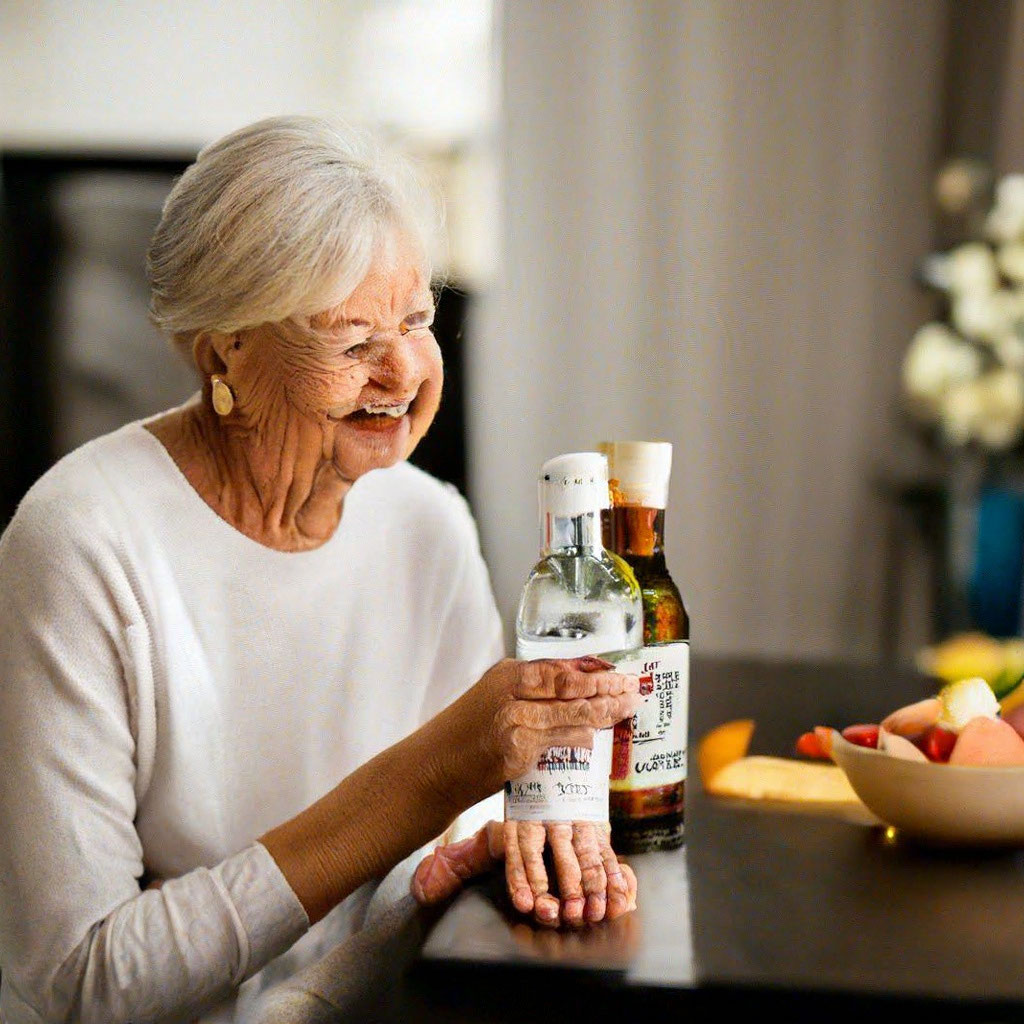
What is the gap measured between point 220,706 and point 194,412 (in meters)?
0.28

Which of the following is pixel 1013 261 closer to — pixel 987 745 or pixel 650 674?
pixel 987 745

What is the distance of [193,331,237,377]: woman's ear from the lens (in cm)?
102

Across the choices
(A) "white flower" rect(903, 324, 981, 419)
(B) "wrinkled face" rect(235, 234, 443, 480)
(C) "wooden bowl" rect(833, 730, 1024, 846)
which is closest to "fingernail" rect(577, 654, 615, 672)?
(C) "wooden bowl" rect(833, 730, 1024, 846)

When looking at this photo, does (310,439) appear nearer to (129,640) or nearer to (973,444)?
(129,640)

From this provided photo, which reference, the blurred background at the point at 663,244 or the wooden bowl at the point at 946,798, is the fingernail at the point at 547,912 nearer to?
the wooden bowl at the point at 946,798

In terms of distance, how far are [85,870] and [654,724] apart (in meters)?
0.45

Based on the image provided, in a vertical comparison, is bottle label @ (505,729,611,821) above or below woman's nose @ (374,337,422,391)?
below

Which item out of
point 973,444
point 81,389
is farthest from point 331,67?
point 973,444

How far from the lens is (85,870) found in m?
0.87

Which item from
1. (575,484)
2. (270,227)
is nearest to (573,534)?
(575,484)

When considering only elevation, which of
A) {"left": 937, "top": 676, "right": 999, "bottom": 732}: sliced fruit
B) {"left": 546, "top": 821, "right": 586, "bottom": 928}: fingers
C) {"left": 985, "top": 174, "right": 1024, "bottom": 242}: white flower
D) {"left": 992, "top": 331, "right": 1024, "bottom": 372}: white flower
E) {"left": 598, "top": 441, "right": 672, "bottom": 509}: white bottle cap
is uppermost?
{"left": 985, "top": 174, "right": 1024, "bottom": 242}: white flower

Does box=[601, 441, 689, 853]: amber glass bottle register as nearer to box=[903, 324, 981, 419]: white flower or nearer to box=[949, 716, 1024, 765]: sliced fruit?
box=[949, 716, 1024, 765]: sliced fruit

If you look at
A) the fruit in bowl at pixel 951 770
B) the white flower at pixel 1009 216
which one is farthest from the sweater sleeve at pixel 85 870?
the white flower at pixel 1009 216

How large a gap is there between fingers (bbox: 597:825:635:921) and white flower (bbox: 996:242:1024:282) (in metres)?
2.46
